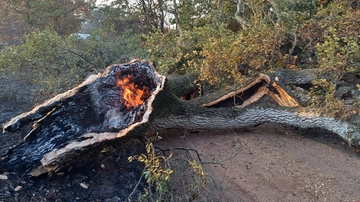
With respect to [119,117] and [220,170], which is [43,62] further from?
[220,170]

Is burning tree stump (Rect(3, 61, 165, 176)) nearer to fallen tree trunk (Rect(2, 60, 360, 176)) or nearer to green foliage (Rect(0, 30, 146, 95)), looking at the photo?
fallen tree trunk (Rect(2, 60, 360, 176))

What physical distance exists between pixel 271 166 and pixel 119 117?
219cm

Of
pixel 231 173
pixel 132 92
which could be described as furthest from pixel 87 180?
pixel 231 173

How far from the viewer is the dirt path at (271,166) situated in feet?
11.0

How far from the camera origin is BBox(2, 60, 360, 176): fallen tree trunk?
9.89ft

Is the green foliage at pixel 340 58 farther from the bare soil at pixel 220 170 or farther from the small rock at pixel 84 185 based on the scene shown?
the small rock at pixel 84 185

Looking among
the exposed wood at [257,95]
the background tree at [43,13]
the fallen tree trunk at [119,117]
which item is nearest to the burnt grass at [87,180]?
the fallen tree trunk at [119,117]

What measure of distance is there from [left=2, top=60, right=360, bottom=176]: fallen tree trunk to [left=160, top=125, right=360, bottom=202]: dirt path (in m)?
0.26

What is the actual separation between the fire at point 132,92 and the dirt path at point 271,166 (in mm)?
1041

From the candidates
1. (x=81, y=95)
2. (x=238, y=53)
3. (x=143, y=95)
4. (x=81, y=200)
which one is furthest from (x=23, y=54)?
(x=238, y=53)

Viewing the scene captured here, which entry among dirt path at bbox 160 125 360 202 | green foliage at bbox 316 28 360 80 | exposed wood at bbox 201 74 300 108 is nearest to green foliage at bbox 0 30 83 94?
dirt path at bbox 160 125 360 202

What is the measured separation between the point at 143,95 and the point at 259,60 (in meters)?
2.50

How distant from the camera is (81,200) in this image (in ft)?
9.01

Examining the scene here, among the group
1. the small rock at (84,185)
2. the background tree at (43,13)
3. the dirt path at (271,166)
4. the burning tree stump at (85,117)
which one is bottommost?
the dirt path at (271,166)
